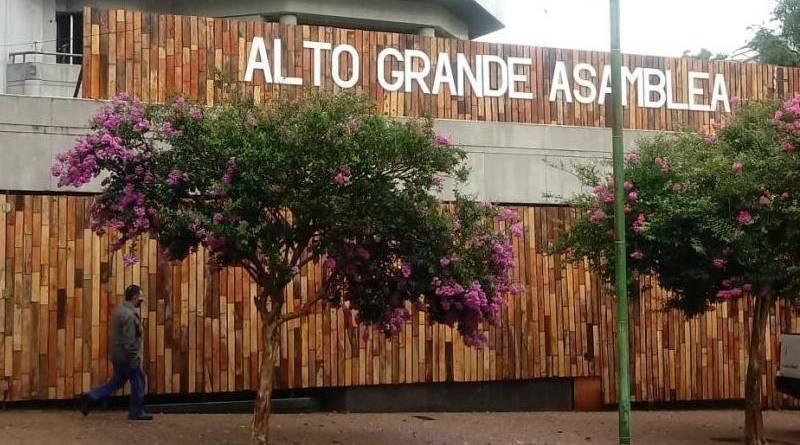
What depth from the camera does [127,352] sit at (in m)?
11.9

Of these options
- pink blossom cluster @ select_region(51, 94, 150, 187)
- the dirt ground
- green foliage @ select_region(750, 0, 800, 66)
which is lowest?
the dirt ground

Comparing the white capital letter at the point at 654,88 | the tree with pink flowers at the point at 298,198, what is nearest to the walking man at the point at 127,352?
the tree with pink flowers at the point at 298,198

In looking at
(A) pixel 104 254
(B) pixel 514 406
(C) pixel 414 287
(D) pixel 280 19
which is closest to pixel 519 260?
(B) pixel 514 406

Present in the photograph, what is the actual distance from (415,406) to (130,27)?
6.54 metres

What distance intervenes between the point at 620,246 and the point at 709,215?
112 cm

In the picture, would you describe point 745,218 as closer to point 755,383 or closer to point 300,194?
point 755,383

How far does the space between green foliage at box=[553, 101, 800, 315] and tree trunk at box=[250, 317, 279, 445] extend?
4.13m

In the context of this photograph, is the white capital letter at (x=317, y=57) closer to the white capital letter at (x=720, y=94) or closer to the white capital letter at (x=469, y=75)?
the white capital letter at (x=469, y=75)

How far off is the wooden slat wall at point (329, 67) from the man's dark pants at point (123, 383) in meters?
3.32

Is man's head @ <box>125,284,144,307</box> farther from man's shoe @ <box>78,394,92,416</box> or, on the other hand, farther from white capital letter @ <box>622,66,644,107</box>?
white capital letter @ <box>622,66,644,107</box>

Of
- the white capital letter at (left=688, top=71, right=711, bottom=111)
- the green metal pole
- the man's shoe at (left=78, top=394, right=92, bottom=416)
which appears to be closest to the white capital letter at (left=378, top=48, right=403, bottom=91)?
the green metal pole

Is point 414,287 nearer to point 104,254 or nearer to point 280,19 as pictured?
point 104,254

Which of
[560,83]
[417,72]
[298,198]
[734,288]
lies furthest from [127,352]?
[560,83]

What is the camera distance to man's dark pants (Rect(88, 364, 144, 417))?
12.0 m
